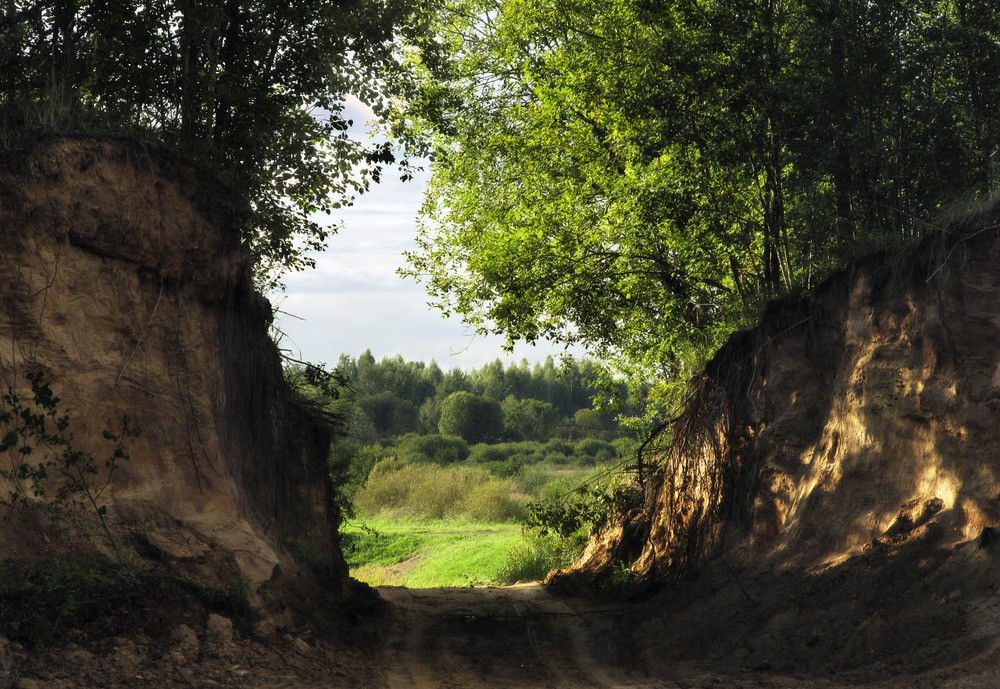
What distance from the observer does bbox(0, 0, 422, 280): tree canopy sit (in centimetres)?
1230

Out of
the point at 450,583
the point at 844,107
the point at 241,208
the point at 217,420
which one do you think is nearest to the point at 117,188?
the point at 241,208

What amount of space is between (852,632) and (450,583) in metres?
16.7

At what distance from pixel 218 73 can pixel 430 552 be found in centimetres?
2093

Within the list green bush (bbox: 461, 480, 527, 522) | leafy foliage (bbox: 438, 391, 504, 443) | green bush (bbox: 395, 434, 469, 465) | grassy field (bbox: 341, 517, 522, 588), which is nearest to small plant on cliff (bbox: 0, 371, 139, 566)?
grassy field (bbox: 341, 517, 522, 588)

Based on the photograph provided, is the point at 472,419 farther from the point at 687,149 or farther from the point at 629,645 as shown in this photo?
the point at 629,645

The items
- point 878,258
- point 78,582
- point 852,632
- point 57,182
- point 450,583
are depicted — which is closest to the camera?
point 78,582

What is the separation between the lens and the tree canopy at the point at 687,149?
13391 millimetres

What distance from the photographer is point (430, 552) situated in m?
30.9

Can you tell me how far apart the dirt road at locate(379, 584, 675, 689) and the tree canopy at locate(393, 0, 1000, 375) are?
17.0 feet

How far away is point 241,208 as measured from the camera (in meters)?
12.1

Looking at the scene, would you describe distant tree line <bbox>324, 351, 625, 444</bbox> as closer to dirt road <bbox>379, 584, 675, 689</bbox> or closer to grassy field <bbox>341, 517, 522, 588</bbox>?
grassy field <bbox>341, 517, 522, 588</bbox>

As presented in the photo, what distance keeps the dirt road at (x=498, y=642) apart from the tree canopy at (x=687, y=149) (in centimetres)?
517

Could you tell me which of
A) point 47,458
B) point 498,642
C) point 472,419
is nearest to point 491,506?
point 498,642

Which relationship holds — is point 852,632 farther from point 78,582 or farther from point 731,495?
point 78,582
